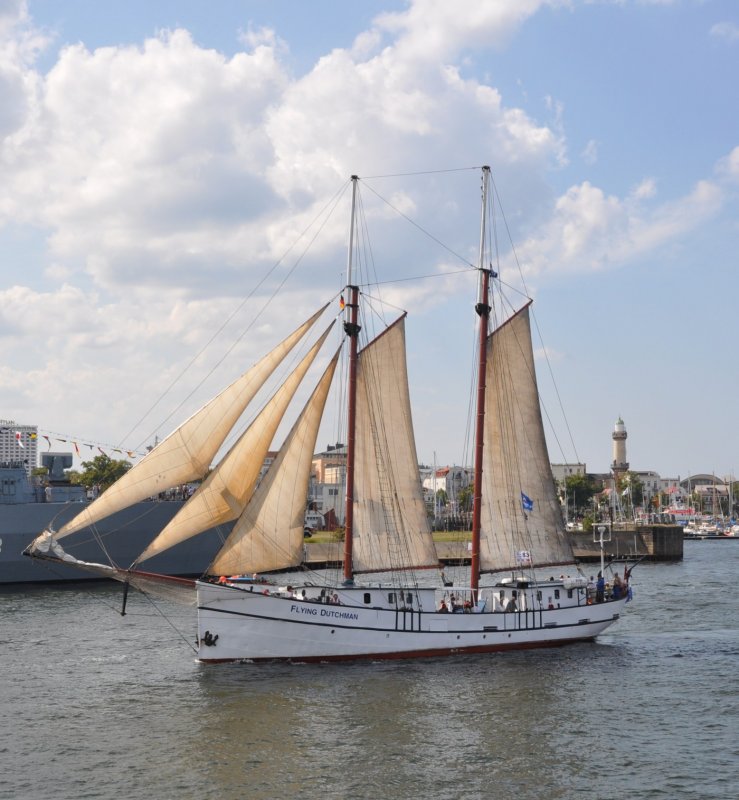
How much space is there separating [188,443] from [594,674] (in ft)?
58.6

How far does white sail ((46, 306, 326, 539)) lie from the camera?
115ft

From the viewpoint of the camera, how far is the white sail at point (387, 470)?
41.2m

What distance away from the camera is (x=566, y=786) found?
24109mm

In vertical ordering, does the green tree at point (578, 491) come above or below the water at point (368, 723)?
above

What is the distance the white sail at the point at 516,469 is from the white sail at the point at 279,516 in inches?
383

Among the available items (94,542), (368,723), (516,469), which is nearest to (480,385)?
(516,469)

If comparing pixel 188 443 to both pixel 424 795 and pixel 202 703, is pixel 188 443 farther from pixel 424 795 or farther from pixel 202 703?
pixel 424 795

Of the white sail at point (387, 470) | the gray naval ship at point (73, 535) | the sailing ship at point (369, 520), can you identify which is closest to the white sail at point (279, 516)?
the sailing ship at point (369, 520)

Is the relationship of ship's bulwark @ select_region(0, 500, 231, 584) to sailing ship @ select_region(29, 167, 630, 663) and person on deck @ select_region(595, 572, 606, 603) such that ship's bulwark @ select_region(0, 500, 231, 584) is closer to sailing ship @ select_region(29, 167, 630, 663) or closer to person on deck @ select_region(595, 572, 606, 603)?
sailing ship @ select_region(29, 167, 630, 663)

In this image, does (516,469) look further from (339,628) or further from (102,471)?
(102,471)

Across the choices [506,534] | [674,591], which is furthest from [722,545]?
[506,534]

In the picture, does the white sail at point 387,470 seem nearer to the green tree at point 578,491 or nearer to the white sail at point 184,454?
the white sail at point 184,454

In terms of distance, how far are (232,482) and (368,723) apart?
11403mm

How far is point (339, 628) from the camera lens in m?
38.0
